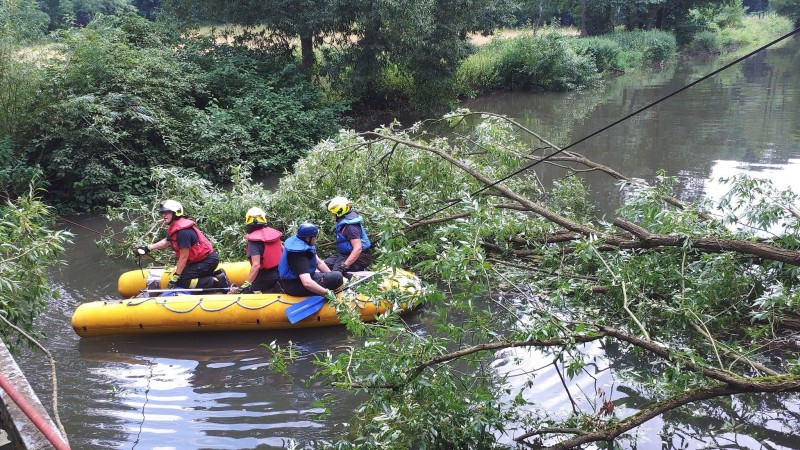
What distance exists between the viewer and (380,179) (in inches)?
348

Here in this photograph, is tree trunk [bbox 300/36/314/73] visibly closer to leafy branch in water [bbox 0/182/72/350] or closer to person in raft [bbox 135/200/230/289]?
person in raft [bbox 135/200/230/289]

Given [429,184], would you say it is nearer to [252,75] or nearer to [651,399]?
[651,399]

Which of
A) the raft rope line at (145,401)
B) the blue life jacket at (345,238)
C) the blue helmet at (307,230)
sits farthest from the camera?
the blue life jacket at (345,238)

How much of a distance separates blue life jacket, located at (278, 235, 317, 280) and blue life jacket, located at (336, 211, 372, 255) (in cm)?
49

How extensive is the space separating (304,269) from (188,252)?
146 cm

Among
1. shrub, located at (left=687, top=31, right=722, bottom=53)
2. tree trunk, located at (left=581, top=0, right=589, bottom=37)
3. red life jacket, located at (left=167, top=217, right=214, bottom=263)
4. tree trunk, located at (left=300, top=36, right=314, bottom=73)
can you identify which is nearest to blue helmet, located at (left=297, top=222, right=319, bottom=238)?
red life jacket, located at (left=167, top=217, right=214, bottom=263)

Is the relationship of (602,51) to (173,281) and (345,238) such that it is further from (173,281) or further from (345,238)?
(173,281)

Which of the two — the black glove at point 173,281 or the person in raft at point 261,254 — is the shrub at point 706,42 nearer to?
the person in raft at point 261,254

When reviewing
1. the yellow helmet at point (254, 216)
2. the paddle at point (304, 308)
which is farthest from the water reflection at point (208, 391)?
the yellow helmet at point (254, 216)

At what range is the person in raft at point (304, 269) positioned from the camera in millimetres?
7258

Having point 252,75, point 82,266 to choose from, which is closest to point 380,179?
point 82,266

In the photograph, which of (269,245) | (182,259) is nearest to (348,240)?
(269,245)

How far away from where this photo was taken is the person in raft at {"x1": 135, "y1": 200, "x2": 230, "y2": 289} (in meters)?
7.63

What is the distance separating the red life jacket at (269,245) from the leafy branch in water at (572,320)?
93 cm
